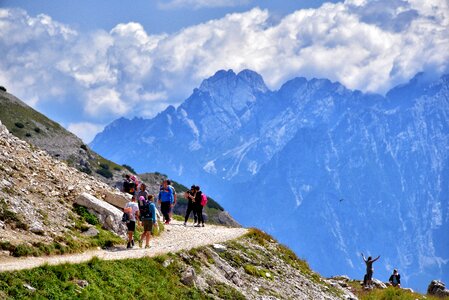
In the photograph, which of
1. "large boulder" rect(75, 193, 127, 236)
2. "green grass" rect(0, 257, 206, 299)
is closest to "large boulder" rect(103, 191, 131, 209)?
"large boulder" rect(75, 193, 127, 236)

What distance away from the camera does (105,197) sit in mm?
39125

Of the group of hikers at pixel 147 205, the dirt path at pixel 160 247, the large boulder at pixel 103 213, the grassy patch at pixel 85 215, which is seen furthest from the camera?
the large boulder at pixel 103 213

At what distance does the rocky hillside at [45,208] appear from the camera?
88.6ft

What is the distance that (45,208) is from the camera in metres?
31.0

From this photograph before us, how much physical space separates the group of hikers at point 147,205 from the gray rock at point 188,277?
4311 mm

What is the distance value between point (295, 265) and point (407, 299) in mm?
10505

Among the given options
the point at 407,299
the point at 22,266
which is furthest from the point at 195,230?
the point at 22,266

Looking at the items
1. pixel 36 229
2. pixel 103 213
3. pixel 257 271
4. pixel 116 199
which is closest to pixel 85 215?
pixel 103 213

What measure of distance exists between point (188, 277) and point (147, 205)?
604 cm

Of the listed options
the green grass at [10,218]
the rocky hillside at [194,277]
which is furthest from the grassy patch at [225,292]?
the green grass at [10,218]

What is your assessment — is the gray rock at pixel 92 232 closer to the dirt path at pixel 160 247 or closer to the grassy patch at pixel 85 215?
the grassy patch at pixel 85 215

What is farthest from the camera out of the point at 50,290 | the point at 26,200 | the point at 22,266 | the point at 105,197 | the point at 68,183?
the point at 105,197

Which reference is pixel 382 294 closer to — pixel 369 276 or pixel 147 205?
pixel 369 276

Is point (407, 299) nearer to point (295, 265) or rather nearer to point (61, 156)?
point (295, 265)
